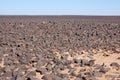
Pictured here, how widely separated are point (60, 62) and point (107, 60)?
7.17 feet

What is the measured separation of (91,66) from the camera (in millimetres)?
10234

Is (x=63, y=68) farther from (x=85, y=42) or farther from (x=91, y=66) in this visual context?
(x=85, y=42)

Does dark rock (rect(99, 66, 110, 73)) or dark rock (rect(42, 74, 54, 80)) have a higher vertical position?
dark rock (rect(42, 74, 54, 80))

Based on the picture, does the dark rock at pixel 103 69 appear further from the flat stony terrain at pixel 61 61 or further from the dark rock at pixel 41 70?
the dark rock at pixel 41 70

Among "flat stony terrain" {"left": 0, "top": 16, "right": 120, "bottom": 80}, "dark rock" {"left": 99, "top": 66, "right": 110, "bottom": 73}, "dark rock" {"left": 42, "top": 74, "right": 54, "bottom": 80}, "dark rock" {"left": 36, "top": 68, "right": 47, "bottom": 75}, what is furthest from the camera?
"dark rock" {"left": 99, "top": 66, "right": 110, "bottom": 73}

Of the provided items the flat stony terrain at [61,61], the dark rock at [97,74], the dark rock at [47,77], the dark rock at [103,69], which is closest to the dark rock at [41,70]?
the flat stony terrain at [61,61]

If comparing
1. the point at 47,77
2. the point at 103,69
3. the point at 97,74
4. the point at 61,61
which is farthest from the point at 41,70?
the point at 103,69

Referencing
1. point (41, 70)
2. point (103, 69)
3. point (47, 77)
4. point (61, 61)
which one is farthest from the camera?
point (61, 61)

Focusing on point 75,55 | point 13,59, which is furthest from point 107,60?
point 13,59

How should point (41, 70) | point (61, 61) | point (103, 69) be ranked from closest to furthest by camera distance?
point (41, 70)
point (103, 69)
point (61, 61)

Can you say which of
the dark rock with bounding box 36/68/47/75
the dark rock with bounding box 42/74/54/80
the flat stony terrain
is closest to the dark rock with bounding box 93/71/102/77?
the flat stony terrain

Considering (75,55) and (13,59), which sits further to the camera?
Result: (75,55)

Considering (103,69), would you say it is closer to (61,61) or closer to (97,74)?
(97,74)

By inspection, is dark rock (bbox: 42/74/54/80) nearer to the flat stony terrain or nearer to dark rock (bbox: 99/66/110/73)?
the flat stony terrain
